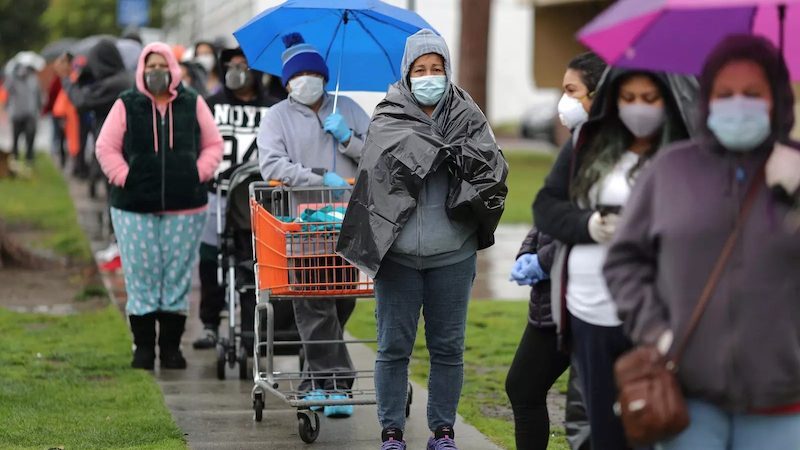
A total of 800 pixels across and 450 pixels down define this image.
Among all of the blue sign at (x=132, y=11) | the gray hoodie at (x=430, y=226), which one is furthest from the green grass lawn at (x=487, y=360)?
the blue sign at (x=132, y=11)

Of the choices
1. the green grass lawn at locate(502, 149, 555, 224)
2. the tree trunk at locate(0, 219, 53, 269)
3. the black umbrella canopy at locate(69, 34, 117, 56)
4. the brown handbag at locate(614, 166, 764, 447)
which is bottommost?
the green grass lawn at locate(502, 149, 555, 224)

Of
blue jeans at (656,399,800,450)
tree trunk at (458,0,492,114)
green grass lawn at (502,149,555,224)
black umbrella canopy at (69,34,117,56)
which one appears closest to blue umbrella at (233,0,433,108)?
blue jeans at (656,399,800,450)

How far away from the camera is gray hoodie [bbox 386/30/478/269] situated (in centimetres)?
658

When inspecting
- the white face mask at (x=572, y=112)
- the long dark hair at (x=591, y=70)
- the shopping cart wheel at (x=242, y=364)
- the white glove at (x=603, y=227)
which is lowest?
the shopping cart wheel at (x=242, y=364)

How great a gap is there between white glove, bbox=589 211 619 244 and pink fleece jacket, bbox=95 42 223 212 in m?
5.02

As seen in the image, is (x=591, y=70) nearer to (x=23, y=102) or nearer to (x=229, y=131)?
(x=229, y=131)

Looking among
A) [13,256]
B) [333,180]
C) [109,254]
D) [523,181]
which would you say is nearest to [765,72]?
[333,180]

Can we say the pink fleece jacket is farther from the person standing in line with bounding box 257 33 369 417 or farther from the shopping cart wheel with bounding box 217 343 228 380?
the person standing in line with bounding box 257 33 369 417

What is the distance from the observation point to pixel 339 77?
841 cm

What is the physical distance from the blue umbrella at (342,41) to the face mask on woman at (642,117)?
3698 millimetres

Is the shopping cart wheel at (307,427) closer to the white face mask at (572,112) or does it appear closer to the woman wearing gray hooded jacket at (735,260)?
the white face mask at (572,112)

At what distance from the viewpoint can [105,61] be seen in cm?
1434

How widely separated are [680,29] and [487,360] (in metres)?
5.74

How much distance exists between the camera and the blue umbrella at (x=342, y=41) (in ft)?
27.7
